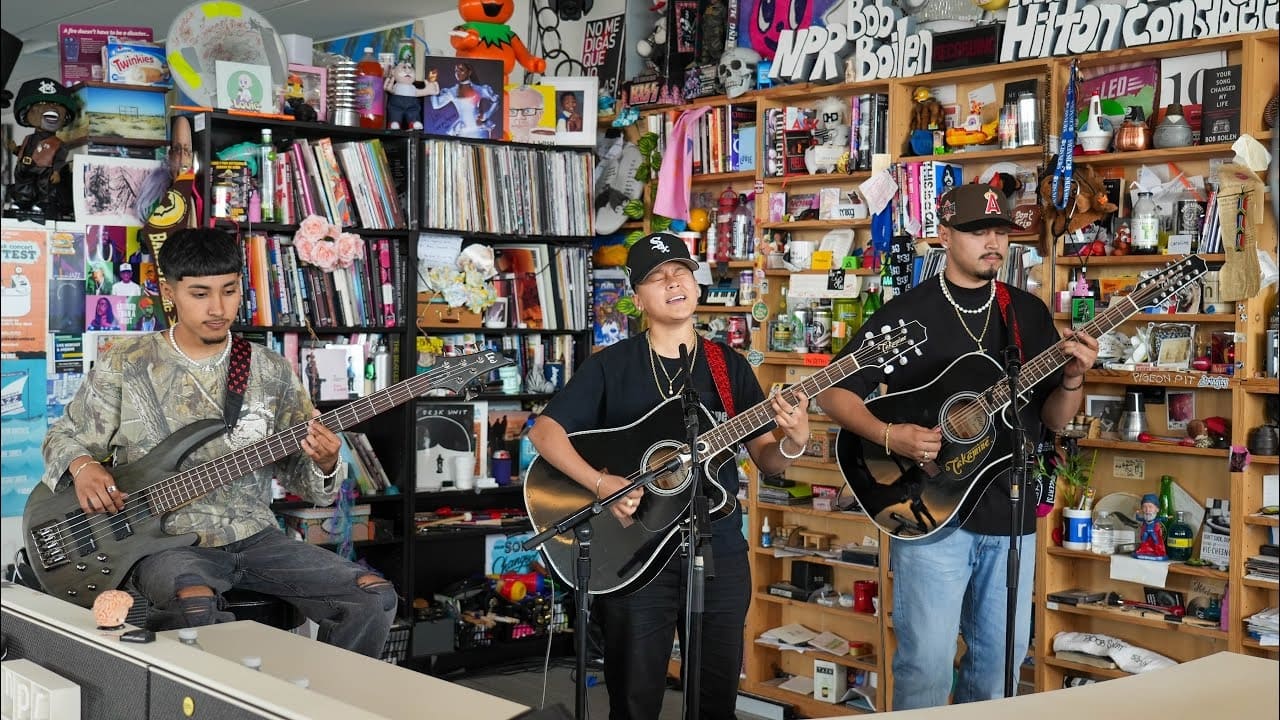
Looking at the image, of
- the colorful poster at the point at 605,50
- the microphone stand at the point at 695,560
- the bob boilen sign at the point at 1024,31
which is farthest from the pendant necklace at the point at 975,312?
the colorful poster at the point at 605,50

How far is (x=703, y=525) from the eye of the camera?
8.98ft

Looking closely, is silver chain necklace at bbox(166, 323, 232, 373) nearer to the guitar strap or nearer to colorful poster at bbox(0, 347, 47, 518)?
the guitar strap

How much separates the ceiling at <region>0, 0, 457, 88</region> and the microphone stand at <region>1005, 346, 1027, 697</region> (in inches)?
164

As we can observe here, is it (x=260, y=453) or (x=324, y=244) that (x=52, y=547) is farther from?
(x=324, y=244)

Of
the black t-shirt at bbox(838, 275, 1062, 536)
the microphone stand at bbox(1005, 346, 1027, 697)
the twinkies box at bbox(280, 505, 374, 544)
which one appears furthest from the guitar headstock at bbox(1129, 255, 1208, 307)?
the twinkies box at bbox(280, 505, 374, 544)

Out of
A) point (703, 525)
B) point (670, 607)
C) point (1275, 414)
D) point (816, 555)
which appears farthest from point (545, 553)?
point (1275, 414)

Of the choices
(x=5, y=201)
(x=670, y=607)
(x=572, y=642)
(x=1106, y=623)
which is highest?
(x=5, y=201)

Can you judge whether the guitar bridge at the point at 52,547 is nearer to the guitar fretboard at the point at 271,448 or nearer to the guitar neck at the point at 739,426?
the guitar fretboard at the point at 271,448

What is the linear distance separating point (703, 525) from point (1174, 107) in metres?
2.32

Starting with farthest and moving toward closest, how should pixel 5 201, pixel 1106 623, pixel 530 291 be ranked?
pixel 530 291
pixel 5 201
pixel 1106 623

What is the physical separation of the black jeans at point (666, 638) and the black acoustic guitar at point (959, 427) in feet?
1.95

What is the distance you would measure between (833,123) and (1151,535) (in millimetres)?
1940

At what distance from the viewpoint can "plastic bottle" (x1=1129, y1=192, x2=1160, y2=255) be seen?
406 centimetres

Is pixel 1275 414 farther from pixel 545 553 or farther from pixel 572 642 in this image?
pixel 572 642
